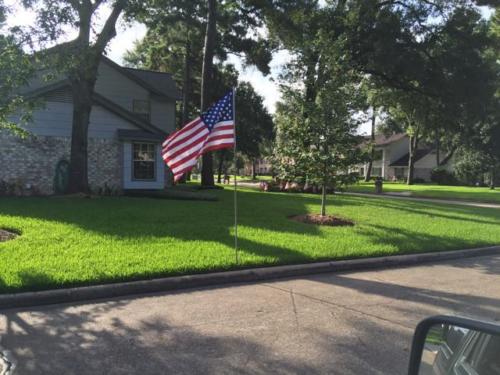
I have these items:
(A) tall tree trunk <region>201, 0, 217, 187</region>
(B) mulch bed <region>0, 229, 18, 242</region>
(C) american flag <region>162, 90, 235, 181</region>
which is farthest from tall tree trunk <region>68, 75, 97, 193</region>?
(C) american flag <region>162, 90, 235, 181</region>

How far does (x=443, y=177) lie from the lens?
5741 centimetres

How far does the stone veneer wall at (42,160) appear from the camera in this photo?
18.5 metres

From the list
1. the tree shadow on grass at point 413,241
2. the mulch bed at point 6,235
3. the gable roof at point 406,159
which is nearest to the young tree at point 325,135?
the tree shadow on grass at point 413,241

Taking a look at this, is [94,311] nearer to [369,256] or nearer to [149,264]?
[149,264]

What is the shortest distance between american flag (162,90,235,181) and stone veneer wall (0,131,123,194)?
38.5ft

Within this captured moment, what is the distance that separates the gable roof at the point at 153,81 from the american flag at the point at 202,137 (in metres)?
17.0

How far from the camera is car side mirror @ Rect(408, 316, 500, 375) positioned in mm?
1543

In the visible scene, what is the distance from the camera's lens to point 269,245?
915cm

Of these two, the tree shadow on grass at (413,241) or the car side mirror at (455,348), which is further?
the tree shadow on grass at (413,241)

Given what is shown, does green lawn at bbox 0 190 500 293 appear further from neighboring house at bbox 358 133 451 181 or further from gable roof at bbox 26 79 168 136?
neighboring house at bbox 358 133 451 181

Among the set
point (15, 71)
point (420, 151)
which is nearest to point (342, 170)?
point (15, 71)

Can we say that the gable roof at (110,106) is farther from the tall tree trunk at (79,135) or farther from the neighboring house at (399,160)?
the neighboring house at (399,160)

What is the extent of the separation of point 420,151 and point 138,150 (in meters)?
63.6

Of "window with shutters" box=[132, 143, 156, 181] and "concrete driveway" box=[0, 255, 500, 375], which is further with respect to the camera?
"window with shutters" box=[132, 143, 156, 181]
